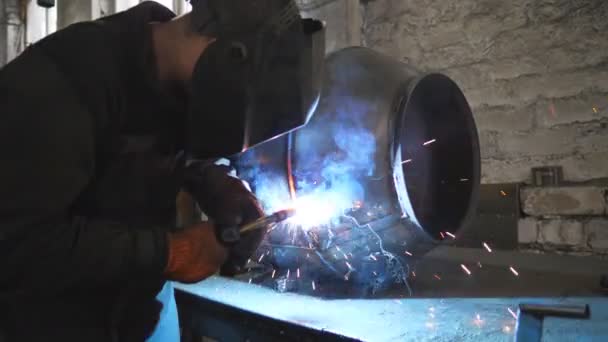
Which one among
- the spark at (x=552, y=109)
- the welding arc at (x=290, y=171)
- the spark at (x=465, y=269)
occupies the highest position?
the spark at (x=552, y=109)

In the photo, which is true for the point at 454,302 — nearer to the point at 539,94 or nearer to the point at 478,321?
the point at 478,321

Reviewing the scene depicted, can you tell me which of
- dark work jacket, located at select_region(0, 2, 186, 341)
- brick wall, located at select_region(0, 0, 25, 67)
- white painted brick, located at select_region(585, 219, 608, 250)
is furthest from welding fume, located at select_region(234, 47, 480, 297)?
brick wall, located at select_region(0, 0, 25, 67)

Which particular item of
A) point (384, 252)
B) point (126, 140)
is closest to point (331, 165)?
point (384, 252)

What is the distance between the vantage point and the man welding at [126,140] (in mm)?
721

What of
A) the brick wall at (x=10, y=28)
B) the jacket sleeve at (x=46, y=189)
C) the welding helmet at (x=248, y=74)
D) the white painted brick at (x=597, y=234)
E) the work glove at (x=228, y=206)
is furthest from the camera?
the brick wall at (x=10, y=28)

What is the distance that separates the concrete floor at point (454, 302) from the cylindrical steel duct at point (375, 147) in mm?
219

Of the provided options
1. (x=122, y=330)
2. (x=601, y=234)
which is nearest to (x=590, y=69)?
(x=601, y=234)

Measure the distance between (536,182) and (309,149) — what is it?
4.21 feet

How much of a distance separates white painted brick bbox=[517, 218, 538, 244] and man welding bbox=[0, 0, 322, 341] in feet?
4.81

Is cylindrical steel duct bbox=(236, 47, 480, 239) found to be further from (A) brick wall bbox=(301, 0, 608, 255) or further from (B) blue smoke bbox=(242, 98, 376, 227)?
(A) brick wall bbox=(301, 0, 608, 255)

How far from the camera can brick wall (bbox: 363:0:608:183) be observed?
6.13 feet

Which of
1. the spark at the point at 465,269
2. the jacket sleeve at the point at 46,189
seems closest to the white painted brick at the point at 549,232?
the spark at the point at 465,269

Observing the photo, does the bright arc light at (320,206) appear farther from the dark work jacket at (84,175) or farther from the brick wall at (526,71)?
the brick wall at (526,71)

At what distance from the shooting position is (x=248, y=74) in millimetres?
841
